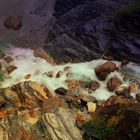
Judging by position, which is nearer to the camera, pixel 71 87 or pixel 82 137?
pixel 82 137

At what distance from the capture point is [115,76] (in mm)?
9672

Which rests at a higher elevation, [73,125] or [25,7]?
[25,7]

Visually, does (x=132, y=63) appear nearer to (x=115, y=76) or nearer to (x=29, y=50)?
(x=115, y=76)

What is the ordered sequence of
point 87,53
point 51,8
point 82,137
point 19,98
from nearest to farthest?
1. point 82,137
2. point 19,98
3. point 87,53
4. point 51,8

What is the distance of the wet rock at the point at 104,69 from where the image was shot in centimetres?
972

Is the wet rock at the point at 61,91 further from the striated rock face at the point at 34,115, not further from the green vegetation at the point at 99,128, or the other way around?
the green vegetation at the point at 99,128

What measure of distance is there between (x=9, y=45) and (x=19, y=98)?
116 inches

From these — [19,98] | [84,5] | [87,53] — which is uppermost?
[84,5]

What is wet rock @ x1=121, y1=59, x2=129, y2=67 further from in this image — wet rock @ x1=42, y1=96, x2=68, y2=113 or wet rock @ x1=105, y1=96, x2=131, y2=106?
wet rock @ x1=42, y1=96, x2=68, y2=113

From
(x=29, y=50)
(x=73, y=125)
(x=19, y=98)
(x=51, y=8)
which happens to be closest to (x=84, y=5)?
(x=51, y=8)

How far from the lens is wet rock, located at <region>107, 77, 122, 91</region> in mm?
9375

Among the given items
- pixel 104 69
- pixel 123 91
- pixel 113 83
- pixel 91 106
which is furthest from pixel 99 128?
pixel 104 69

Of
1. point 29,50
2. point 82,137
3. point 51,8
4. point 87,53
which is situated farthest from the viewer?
point 51,8

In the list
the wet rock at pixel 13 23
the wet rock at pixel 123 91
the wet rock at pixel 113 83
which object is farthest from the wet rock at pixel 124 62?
the wet rock at pixel 13 23
